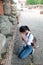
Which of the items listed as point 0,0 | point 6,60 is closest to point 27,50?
point 6,60

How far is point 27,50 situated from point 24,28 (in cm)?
60

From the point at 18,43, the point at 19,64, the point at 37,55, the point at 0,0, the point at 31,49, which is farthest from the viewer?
the point at 0,0

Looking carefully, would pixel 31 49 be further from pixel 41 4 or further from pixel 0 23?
pixel 41 4

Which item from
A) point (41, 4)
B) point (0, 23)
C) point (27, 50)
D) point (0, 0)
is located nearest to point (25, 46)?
point (27, 50)

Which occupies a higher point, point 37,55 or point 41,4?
point 37,55

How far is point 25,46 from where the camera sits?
657cm

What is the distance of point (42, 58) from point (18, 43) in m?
1.80

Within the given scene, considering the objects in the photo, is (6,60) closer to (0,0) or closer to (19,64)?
(19,64)

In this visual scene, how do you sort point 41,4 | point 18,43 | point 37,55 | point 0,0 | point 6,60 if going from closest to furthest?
point 6,60 < point 37,55 < point 18,43 < point 0,0 < point 41,4

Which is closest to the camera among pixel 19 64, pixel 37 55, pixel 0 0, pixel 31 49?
pixel 19 64

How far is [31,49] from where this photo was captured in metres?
6.45

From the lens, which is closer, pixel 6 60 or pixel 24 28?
pixel 6 60

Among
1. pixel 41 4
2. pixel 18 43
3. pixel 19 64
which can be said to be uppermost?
pixel 19 64

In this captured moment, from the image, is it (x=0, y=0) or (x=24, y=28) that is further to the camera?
(x=0, y=0)
